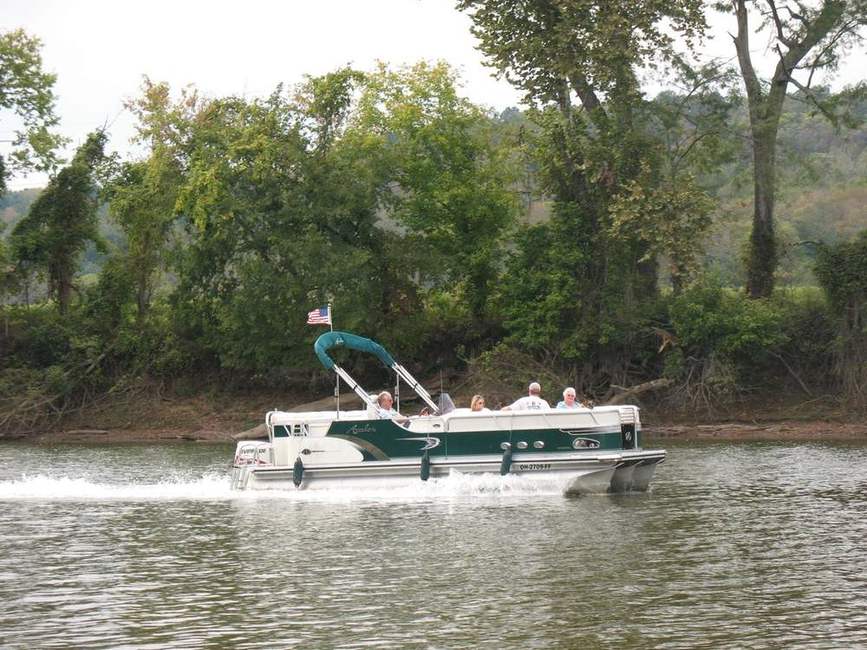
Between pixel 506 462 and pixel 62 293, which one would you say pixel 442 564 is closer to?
pixel 506 462

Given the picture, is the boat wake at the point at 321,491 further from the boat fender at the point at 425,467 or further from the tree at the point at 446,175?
the tree at the point at 446,175

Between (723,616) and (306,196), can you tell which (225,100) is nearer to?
(306,196)

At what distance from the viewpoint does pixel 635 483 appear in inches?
1120

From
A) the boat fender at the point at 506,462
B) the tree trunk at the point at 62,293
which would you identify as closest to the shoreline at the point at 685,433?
the tree trunk at the point at 62,293

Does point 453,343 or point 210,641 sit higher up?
point 453,343

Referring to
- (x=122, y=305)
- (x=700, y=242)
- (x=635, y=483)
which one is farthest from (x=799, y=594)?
(x=122, y=305)

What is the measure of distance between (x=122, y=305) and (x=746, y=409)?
26.0m

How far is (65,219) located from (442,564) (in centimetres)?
4231

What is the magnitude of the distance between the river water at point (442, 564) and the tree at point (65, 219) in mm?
27297

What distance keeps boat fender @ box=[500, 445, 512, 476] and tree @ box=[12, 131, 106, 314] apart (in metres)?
34.3

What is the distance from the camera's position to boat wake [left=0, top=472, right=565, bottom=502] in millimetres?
28172

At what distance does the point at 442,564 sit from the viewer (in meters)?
19.7

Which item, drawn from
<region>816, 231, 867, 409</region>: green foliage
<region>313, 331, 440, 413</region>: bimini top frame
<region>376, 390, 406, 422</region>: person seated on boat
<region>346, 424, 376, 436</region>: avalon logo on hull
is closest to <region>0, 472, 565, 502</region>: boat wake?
<region>346, 424, 376, 436</region>: avalon logo on hull

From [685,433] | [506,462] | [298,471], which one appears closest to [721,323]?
[685,433]
